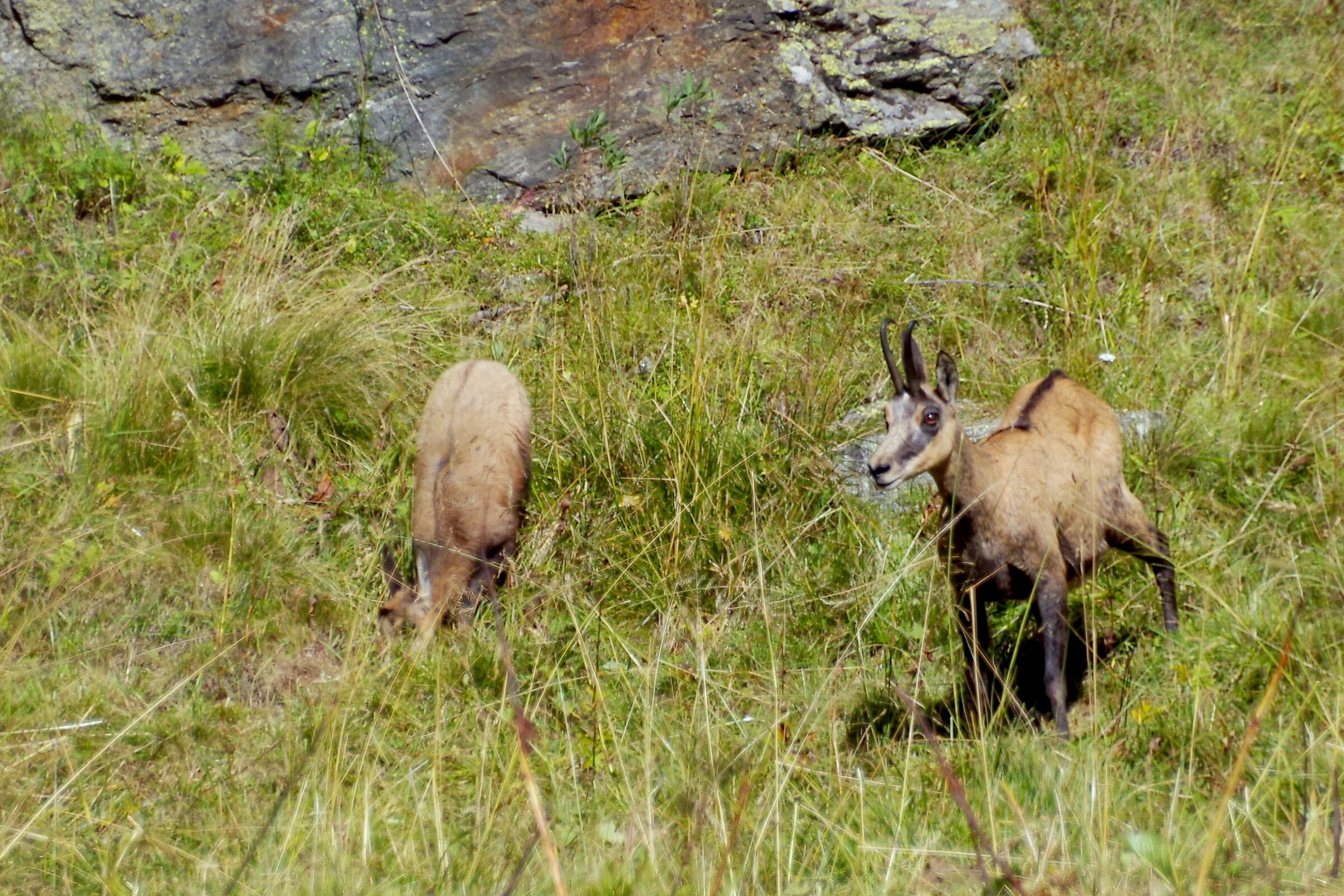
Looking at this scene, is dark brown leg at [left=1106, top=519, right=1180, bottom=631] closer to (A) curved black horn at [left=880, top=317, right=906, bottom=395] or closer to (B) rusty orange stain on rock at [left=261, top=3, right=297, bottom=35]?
(A) curved black horn at [left=880, top=317, right=906, bottom=395]

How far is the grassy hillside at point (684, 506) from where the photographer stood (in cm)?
365

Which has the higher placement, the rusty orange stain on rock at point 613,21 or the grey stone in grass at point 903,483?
the rusty orange stain on rock at point 613,21

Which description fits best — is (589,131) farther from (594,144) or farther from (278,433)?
(278,433)

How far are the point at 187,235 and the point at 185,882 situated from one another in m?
4.85

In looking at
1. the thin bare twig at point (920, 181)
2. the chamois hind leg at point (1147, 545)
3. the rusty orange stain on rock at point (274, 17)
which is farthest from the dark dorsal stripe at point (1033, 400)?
the rusty orange stain on rock at point (274, 17)

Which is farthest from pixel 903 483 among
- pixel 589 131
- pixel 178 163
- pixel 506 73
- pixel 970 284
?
pixel 178 163

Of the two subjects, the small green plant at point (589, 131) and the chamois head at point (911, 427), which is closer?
the chamois head at point (911, 427)

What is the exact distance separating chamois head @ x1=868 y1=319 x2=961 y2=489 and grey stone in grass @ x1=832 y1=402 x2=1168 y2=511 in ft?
3.67

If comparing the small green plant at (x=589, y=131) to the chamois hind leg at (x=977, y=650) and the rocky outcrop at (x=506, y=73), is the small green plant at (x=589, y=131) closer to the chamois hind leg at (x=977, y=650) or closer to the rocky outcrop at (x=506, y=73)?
the rocky outcrop at (x=506, y=73)

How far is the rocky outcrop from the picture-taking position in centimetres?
834

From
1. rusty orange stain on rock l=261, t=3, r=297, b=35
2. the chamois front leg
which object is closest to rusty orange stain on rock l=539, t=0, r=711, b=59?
rusty orange stain on rock l=261, t=3, r=297, b=35

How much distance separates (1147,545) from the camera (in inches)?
203

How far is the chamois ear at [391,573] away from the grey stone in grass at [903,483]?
212cm

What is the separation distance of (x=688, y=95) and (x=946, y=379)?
2.51 meters
